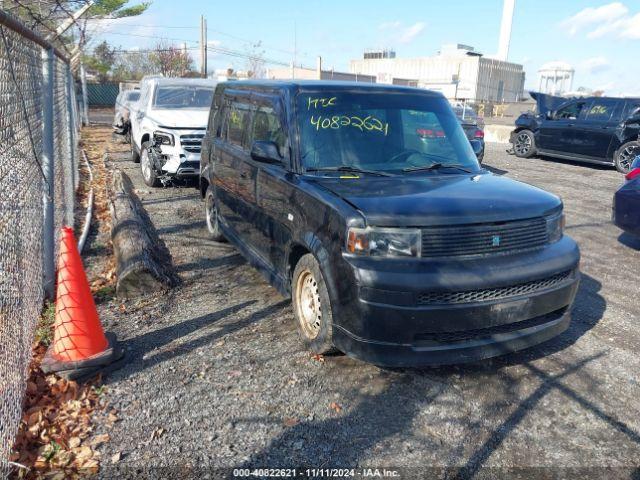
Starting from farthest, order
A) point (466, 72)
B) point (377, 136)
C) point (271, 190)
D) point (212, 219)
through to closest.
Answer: point (466, 72)
point (212, 219)
point (271, 190)
point (377, 136)

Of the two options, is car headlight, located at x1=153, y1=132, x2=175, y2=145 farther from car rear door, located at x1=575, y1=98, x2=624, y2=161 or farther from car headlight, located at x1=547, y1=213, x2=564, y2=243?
car rear door, located at x1=575, y1=98, x2=624, y2=161

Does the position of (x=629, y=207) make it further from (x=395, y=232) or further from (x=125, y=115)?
(x=125, y=115)

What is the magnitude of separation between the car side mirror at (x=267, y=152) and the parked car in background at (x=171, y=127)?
234 inches

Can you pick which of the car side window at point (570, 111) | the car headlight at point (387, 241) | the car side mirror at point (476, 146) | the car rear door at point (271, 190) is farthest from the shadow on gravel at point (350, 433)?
the car side window at point (570, 111)

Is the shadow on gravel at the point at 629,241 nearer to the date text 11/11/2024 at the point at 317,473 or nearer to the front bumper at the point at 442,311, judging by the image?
the front bumper at the point at 442,311

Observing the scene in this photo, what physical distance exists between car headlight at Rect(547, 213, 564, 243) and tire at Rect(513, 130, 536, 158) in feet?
43.4

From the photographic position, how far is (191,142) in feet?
33.0

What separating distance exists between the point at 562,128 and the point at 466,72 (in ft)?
160

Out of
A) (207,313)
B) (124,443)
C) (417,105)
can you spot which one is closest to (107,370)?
(124,443)

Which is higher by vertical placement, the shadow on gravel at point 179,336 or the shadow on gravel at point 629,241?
the shadow on gravel at point 629,241

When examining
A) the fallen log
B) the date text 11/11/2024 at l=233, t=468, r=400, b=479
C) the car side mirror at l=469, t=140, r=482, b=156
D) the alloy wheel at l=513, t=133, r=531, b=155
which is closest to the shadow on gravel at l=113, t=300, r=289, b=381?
the fallen log

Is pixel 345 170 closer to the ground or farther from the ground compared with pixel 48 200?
farther from the ground

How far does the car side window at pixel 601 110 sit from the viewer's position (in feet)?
45.8

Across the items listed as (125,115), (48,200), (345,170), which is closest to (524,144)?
(125,115)
